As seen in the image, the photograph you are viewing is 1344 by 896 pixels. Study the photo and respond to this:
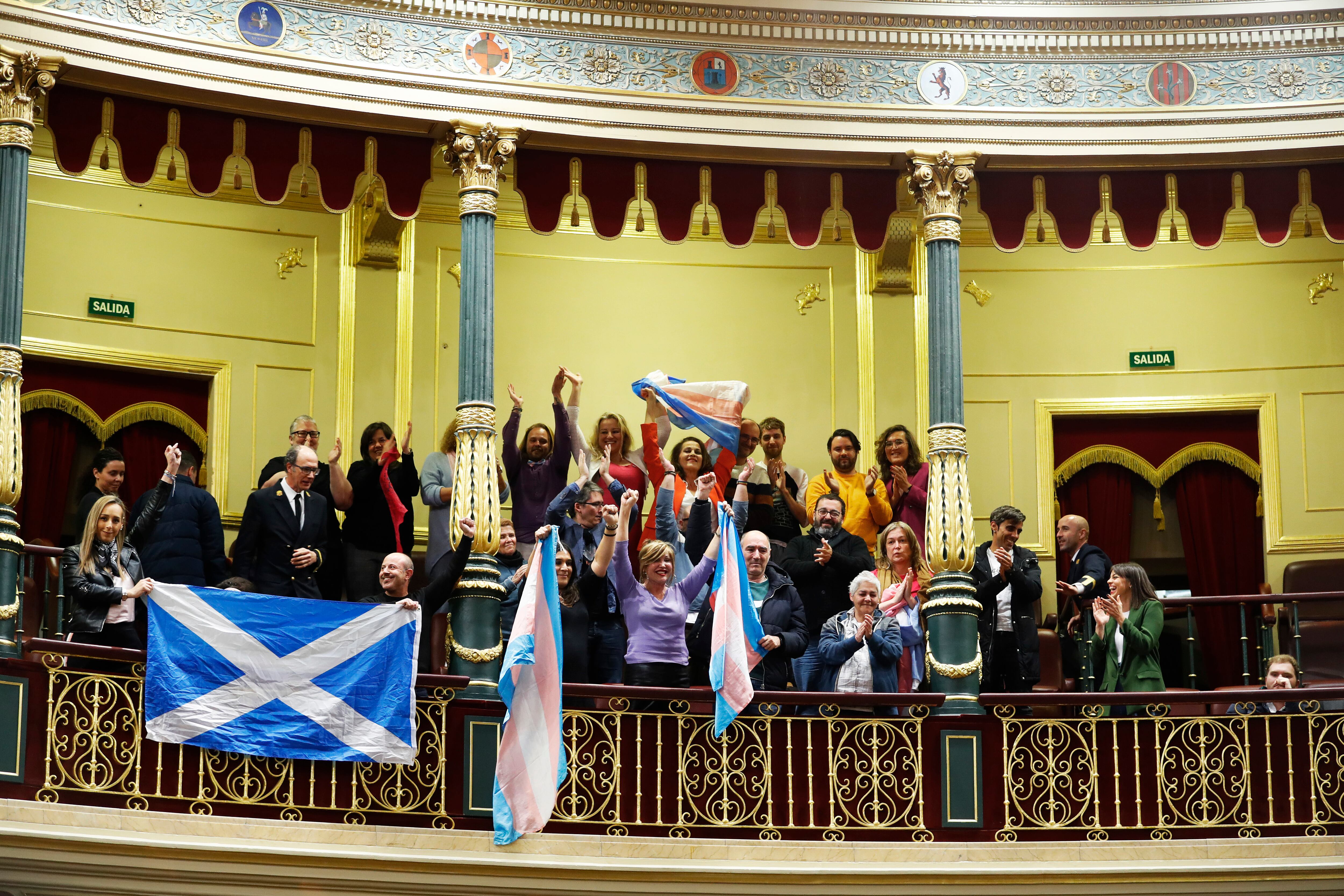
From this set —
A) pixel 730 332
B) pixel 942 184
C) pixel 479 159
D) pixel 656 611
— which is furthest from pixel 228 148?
pixel 942 184

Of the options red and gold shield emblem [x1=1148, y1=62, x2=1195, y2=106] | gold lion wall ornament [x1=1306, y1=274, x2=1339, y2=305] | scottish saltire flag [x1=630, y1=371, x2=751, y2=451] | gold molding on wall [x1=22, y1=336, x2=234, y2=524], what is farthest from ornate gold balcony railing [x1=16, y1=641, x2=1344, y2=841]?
gold lion wall ornament [x1=1306, y1=274, x2=1339, y2=305]

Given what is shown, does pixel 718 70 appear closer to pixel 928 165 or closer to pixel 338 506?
pixel 928 165

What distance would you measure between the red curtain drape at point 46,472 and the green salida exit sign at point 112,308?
2.47 feet

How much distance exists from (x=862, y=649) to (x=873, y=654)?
7cm

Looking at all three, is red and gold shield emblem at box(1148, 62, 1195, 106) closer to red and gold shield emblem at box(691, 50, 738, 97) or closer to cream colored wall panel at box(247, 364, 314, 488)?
red and gold shield emblem at box(691, 50, 738, 97)

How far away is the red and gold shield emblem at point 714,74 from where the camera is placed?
1374 centimetres

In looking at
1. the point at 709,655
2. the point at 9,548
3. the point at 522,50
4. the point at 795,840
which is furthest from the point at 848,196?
the point at 9,548

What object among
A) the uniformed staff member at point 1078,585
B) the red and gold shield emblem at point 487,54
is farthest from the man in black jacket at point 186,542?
Answer: the uniformed staff member at point 1078,585

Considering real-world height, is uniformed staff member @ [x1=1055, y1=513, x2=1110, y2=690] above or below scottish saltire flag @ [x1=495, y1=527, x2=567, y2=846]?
above

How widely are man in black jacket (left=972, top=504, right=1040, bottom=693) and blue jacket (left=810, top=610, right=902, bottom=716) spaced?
679 mm

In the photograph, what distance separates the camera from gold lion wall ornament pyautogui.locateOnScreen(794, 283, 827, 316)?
16.2m

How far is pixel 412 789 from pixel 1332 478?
7.88m

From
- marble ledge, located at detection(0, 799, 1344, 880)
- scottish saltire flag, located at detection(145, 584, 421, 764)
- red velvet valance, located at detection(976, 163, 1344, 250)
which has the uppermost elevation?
red velvet valance, located at detection(976, 163, 1344, 250)

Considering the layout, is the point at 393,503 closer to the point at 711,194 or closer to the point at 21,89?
the point at 711,194
